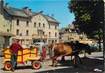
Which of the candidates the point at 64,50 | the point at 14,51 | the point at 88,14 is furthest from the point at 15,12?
the point at 14,51

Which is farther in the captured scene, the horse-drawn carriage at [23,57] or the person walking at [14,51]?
the horse-drawn carriage at [23,57]

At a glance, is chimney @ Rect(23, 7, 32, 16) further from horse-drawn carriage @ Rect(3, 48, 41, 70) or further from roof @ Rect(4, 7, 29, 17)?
horse-drawn carriage @ Rect(3, 48, 41, 70)

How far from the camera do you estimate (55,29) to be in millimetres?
101188

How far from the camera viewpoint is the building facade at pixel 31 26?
84.7m

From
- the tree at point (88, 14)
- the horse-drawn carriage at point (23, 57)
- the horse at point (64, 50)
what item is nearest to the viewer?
the horse-drawn carriage at point (23, 57)

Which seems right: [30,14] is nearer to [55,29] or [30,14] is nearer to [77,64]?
[55,29]

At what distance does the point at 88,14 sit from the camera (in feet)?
80.1

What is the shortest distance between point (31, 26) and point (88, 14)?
218 feet

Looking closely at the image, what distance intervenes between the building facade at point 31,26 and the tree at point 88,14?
5406 cm

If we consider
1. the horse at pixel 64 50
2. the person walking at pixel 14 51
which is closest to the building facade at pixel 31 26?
the horse at pixel 64 50

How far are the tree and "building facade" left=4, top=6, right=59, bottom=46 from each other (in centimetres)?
5406

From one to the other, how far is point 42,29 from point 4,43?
48.8 m

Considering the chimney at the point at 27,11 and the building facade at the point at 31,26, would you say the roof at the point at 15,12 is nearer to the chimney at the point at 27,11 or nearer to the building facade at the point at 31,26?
the building facade at the point at 31,26

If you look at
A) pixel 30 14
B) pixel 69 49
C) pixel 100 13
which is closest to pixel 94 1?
pixel 100 13
